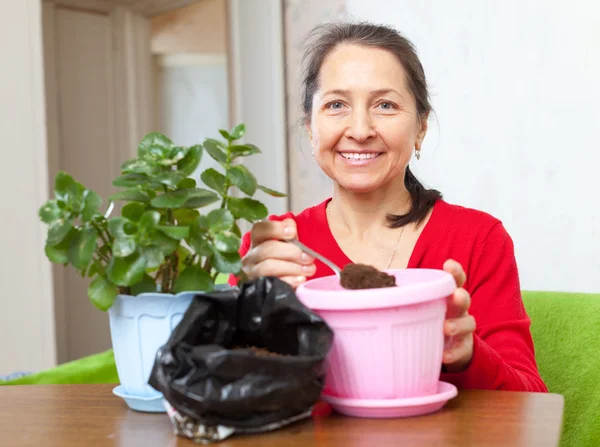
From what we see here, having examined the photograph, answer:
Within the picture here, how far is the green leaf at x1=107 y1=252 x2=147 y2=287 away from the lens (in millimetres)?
806

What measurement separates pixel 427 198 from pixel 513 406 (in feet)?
2.21

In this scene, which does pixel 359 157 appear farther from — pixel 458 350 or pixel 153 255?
pixel 153 255

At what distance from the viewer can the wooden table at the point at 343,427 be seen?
727 millimetres

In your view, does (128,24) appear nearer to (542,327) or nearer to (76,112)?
(76,112)

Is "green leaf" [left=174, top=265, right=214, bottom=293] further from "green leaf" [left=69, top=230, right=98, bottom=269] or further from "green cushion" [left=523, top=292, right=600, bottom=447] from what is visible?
"green cushion" [left=523, top=292, right=600, bottom=447]

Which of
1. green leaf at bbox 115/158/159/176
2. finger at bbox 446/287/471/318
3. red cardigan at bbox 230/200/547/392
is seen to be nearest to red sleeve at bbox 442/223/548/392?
red cardigan at bbox 230/200/547/392

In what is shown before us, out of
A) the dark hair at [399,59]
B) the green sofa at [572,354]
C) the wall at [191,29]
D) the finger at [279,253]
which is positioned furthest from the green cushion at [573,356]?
the wall at [191,29]

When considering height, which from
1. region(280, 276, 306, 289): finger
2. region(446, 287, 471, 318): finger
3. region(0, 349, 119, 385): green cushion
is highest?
region(280, 276, 306, 289): finger

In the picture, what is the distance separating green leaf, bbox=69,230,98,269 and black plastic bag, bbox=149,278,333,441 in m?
0.12

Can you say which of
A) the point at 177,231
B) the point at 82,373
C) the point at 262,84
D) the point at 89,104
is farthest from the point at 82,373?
the point at 89,104

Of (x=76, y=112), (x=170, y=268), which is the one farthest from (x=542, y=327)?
(x=76, y=112)

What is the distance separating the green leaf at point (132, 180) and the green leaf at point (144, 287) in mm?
107

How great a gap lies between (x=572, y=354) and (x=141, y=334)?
810 millimetres

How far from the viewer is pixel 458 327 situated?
860mm
